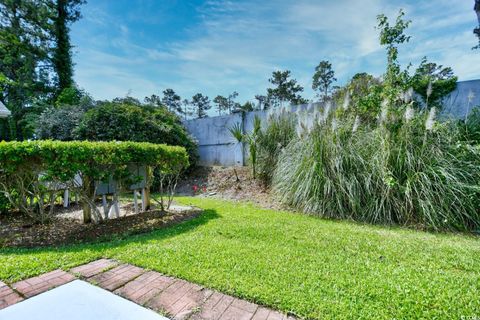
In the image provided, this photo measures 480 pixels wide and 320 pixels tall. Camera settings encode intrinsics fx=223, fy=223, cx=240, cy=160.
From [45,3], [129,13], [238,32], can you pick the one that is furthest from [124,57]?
[45,3]

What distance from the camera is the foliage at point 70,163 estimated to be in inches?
108

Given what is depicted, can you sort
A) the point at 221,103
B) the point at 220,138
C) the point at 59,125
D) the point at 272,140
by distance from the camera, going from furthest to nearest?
the point at 221,103, the point at 220,138, the point at 59,125, the point at 272,140

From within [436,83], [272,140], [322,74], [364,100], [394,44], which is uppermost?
[322,74]

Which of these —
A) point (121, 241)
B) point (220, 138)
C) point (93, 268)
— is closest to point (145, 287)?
point (93, 268)

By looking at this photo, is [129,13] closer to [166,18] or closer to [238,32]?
[166,18]

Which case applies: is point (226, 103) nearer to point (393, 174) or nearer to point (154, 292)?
point (393, 174)

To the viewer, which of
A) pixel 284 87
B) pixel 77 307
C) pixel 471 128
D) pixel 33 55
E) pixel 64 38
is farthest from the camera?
pixel 284 87

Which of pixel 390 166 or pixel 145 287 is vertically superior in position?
pixel 390 166

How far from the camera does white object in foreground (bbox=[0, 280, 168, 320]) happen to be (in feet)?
4.63

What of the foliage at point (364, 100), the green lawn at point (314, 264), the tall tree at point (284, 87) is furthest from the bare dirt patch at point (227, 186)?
the tall tree at point (284, 87)

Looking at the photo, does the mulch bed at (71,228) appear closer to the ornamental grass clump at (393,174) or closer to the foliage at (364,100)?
the ornamental grass clump at (393,174)

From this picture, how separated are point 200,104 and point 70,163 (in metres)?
23.1

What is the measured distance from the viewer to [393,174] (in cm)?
383

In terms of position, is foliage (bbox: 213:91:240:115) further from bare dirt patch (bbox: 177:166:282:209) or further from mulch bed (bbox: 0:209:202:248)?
mulch bed (bbox: 0:209:202:248)
